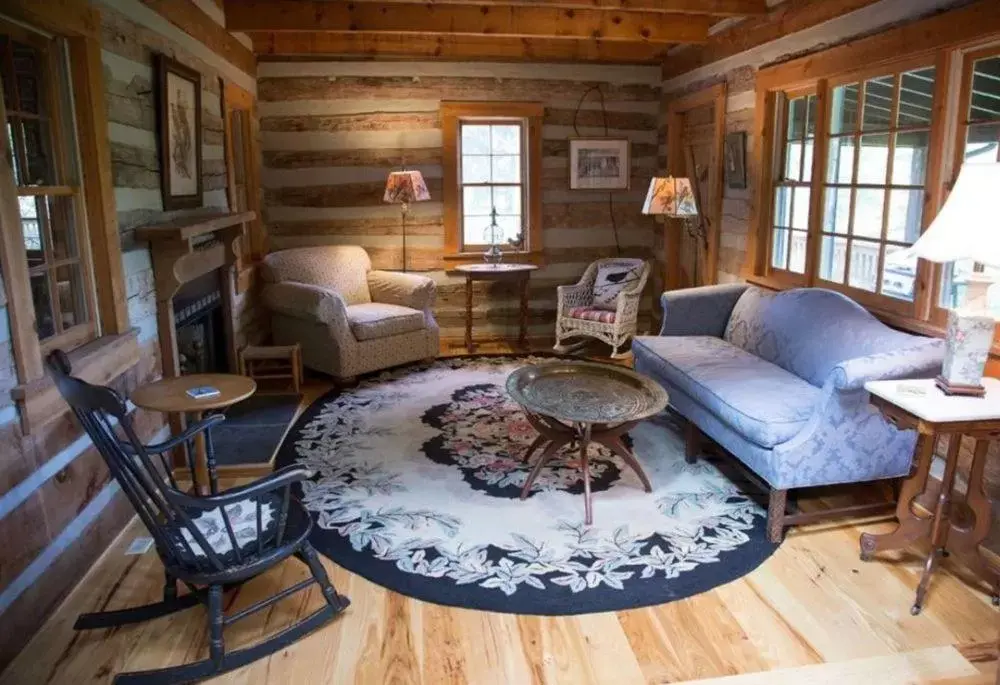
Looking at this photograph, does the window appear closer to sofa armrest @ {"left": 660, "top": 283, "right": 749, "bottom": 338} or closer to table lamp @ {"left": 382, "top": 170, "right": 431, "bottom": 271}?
sofa armrest @ {"left": 660, "top": 283, "right": 749, "bottom": 338}

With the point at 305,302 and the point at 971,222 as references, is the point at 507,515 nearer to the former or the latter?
the point at 971,222

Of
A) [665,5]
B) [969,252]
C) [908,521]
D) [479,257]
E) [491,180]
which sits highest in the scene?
[665,5]

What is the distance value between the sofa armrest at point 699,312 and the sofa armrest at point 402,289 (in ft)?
6.27

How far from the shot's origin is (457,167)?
623 centimetres

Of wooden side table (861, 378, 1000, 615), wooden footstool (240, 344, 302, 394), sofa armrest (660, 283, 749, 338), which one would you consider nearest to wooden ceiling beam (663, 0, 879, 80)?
sofa armrest (660, 283, 749, 338)

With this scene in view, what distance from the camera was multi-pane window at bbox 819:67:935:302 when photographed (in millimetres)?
3338

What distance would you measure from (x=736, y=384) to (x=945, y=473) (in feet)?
3.20

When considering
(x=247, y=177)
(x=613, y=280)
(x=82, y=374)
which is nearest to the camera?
(x=82, y=374)

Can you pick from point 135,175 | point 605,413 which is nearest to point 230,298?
point 135,175

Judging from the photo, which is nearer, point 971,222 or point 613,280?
point 971,222

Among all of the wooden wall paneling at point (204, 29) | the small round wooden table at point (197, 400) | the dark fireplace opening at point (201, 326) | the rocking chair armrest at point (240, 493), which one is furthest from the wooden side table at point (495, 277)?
the rocking chair armrest at point (240, 493)

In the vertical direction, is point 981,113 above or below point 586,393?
above

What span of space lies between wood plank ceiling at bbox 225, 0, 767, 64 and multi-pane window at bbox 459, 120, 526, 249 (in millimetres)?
734

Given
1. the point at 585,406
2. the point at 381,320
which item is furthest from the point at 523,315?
the point at 585,406
